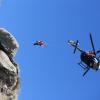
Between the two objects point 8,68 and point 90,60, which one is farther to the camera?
point 90,60

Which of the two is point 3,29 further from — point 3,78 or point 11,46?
point 3,78

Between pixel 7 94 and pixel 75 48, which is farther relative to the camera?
pixel 75 48

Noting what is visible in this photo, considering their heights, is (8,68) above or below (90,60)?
below

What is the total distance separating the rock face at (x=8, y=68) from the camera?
1236 inches

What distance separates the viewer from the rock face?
1236 inches

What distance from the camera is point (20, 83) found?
35.0m

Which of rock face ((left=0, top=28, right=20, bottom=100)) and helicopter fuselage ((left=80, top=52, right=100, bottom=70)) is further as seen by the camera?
helicopter fuselage ((left=80, top=52, right=100, bottom=70))

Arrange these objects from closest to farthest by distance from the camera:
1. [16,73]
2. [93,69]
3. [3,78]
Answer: [3,78] < [16,73] < [93,69]

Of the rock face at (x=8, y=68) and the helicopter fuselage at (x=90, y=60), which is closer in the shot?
the rock face at (x=8, y=68)

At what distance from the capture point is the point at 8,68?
3225cm

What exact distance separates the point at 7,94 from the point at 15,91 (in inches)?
72.8

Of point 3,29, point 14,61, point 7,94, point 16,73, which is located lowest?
point 7,94

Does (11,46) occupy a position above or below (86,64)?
above

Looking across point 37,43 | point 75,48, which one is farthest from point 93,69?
point 37,43
